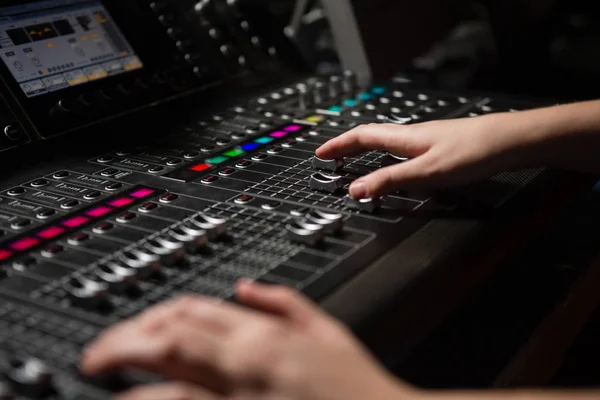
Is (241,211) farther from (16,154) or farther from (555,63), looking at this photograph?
(555,63)

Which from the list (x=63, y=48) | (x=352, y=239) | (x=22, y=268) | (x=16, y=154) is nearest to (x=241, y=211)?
(x=352, y=239)

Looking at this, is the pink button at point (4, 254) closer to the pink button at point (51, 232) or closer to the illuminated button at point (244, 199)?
the pink button at point (51, 232)

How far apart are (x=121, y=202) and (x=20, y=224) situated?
0.45 feet

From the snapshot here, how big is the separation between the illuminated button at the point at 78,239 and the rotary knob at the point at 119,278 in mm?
128

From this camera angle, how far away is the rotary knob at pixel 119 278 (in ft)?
2.53

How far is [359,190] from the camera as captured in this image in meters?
0.99

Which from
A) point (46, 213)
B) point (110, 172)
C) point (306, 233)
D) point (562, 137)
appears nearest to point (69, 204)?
point (46, 213)

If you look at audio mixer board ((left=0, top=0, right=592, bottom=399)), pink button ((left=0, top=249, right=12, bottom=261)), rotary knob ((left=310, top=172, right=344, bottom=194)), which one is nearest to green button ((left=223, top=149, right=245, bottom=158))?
audio mixer board ((left=0, top=0, right=592, bottom=399))

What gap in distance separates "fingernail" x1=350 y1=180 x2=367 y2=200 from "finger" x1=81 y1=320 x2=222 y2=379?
0.41 m

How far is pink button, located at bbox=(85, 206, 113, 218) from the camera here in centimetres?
100

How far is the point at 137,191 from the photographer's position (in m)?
1.09

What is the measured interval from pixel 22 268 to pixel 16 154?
42 cm

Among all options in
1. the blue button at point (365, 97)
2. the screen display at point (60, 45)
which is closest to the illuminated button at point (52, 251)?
the screen display at point (60, 45)

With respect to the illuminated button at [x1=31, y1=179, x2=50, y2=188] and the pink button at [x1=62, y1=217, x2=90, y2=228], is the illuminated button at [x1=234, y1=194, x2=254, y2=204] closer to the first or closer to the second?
the pink button at [x1=62, y1=217, x2=90, y2=228]
